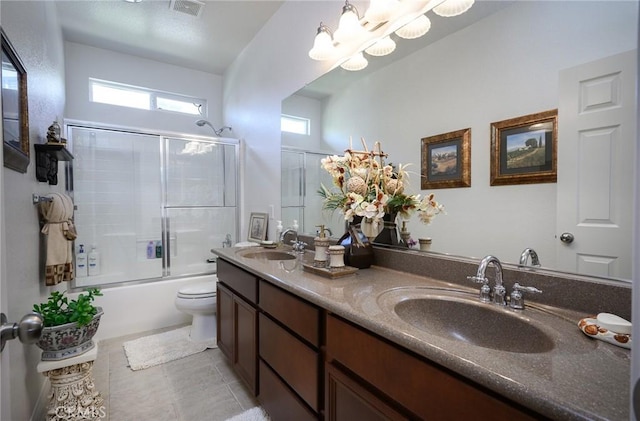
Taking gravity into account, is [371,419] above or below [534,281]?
below

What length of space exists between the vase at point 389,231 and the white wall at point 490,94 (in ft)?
0.32

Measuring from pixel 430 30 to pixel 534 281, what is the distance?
1147 millimetres

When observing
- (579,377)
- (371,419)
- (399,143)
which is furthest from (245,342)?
(579,377)

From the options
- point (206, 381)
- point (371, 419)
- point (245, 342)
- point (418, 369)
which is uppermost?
point (418, 369)

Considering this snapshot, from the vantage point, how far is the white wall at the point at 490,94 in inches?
36.8

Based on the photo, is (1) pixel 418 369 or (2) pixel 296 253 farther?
(2) pixel 296 253

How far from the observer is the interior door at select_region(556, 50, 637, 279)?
83cm

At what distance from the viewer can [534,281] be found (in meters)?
0.97

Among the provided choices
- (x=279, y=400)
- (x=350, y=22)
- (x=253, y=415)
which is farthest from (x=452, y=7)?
(x=253, y=415)

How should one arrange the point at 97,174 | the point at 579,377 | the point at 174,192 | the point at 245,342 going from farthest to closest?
the point at 174,192 < the point at 97,174 < the point at 245,342 < the point at 579,377

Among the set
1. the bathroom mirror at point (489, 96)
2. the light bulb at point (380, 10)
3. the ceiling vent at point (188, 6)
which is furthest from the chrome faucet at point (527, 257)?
the ceiling vent at point (188, 6)

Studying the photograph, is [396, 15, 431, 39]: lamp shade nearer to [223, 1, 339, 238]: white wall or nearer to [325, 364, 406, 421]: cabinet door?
[223, 1, 339, 238]: white wall

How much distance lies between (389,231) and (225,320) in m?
1.27

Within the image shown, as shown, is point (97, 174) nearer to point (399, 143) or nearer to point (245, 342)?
point (245, 342)
